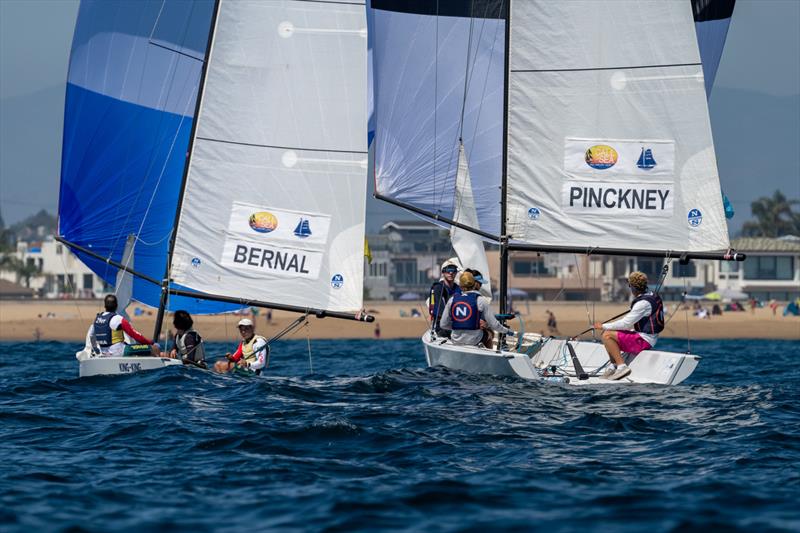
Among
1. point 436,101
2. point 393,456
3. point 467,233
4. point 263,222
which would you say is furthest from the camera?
point 436,101

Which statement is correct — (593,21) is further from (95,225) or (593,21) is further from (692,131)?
(95,225)

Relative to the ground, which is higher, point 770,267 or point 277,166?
point 770,267

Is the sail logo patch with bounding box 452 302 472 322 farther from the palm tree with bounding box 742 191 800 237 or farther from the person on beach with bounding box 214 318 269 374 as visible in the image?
the palm tree with bounding box 742 191 800 237

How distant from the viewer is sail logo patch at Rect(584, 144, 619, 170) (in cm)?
1845

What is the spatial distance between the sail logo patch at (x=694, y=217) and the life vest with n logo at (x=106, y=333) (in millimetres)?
8653

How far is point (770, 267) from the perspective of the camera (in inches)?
3829

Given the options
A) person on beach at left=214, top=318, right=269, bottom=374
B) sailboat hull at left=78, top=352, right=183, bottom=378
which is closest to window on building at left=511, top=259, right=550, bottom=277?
person on beach at left=214, top=318, right=269, bottom=374

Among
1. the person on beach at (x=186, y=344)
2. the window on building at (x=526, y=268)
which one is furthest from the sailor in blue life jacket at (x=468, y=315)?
the window on building at (x=526, y=268)

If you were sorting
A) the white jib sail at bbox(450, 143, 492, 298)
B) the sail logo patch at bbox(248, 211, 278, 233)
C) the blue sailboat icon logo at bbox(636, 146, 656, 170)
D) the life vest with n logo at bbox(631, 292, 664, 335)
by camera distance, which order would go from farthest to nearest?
the white jib sail at bbox(450, 143, 492, 298) → the sail logo patch at bbox(248, 211, 278, 233) → the blue sailboat icon logo at bbox(636, 146, 656, 170) → the life vest with n logo at bbox(631, 292, 664, 335)

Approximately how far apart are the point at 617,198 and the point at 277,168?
208 inches

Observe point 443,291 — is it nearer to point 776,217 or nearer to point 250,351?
point 250,351

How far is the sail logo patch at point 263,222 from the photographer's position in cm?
1912

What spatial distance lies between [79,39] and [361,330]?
35.9m

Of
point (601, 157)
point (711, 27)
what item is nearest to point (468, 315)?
point (601, 157)
